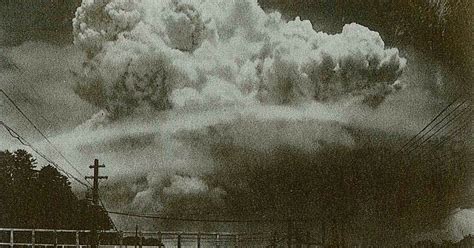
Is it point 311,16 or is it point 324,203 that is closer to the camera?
point 311,16

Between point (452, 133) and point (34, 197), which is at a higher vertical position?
point (34, 197)

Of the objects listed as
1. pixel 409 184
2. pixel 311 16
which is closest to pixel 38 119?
pixel 311 16

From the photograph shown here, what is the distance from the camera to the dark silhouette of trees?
20.1m

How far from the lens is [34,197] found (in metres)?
22.7

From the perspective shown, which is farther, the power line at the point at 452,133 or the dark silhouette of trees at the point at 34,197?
the dark silhouette of trees at the point at 34,197

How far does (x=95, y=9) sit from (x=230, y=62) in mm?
2580

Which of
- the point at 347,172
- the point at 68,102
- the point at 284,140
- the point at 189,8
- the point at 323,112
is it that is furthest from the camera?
the point at 347,172

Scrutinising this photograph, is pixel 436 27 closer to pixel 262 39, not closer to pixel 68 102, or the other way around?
pixel 262 39

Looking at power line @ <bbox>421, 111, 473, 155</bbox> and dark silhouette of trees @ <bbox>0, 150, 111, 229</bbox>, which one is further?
dark silhouette of trees @ <bbox>0, 150, 111, 229</bbox>

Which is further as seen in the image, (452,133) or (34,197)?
(34,197)

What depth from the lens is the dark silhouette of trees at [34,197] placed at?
20120mm

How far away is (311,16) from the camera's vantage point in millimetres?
10375

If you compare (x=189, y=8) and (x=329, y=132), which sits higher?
(x=189, y=8)

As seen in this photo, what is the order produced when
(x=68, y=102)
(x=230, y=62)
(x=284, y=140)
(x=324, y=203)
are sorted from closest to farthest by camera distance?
(x=230, y=62) → (x=68, y=102) → (x=284, y=140) → (x=324, y=203)
